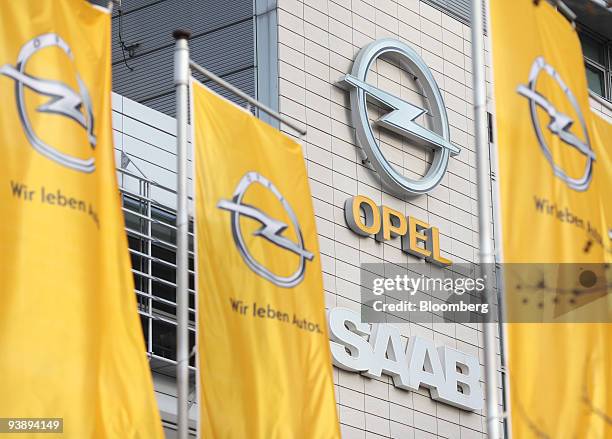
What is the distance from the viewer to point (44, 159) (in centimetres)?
1170

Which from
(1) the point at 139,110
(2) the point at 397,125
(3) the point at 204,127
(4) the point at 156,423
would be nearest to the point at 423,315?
(2) the point at 397,125

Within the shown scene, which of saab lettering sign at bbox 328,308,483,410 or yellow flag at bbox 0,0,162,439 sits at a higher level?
saab lettering sign at bbox 328,308,483,410

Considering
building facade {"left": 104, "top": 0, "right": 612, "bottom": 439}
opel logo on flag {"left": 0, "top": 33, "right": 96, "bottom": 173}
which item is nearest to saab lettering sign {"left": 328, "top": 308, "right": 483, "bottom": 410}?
building facade {"left": 104, "top": 0, "right": 612, "bottom": 439}

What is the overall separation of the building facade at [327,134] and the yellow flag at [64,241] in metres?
6.17

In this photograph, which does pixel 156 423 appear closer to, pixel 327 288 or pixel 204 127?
pixel 204 127

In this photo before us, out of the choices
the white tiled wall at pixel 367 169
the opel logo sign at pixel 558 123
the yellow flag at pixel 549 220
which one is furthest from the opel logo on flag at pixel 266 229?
the white tiled wall at pixel 367 169

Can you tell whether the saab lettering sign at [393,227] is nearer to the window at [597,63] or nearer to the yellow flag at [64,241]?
the window at [597,63]

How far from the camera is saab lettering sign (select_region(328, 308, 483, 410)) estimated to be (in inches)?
824

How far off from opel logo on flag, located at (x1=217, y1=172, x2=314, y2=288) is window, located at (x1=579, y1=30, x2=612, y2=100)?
52.2ft

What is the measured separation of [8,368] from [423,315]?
483 inches

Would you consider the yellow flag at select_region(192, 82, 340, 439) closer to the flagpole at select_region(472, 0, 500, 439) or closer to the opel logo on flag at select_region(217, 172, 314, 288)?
the opel logo on flag at select_region(217, 172, 314, 288)

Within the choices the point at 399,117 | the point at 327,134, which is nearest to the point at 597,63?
the point at 399,117

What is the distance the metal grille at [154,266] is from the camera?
18500 millimetres

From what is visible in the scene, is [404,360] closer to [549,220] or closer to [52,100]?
[549,220]
